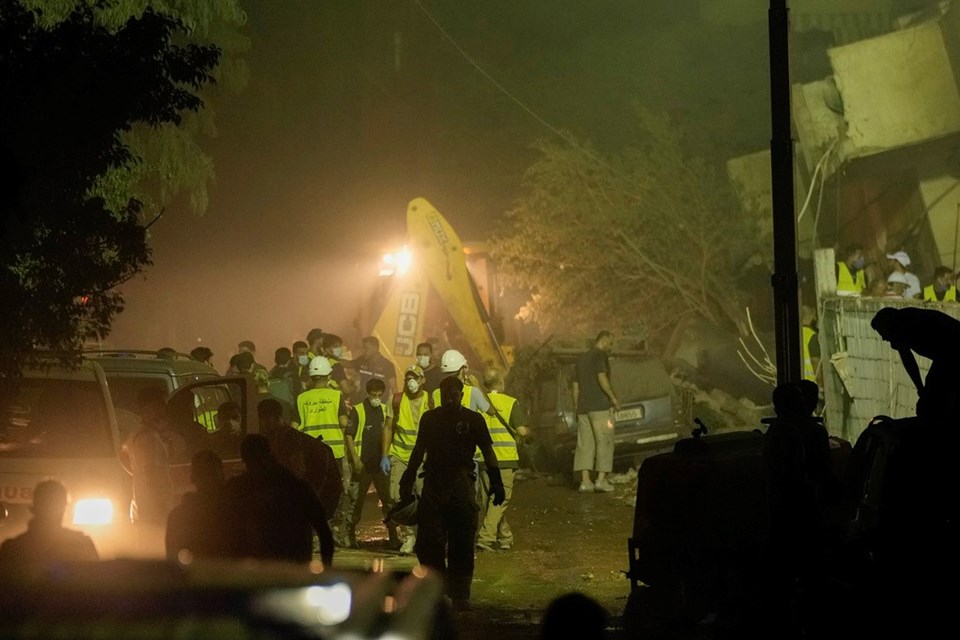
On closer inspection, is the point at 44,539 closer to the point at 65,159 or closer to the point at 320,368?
the point at 65,159

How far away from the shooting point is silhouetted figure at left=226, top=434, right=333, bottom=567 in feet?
21.6

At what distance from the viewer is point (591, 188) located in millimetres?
24172

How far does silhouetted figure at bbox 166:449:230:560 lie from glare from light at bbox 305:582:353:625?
132 inches

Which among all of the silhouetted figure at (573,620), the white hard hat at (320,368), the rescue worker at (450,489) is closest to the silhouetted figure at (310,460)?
the rescue worker at (450,489)

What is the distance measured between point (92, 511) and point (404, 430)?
4.38 meters

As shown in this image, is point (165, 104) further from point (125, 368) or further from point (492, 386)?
point (492, 386)

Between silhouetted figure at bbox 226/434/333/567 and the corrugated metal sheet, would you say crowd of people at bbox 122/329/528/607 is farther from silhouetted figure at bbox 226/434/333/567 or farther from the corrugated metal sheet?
the corrugated metal sheet

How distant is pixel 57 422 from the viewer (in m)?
9.33

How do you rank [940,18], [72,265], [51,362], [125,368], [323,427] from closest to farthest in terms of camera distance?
[72,265] → [51,362] → [125,368] → [323,427] → [940,18]

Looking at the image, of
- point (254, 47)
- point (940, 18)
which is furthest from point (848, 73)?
point (254, 47)

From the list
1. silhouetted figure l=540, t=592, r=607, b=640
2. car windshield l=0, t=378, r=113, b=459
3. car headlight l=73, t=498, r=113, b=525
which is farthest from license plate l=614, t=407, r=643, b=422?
silhouetted figure l=540, t=592, r=607, b=640

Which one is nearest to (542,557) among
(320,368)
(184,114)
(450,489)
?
(320,368)

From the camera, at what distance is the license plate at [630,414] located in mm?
17859

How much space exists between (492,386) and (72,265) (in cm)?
619
